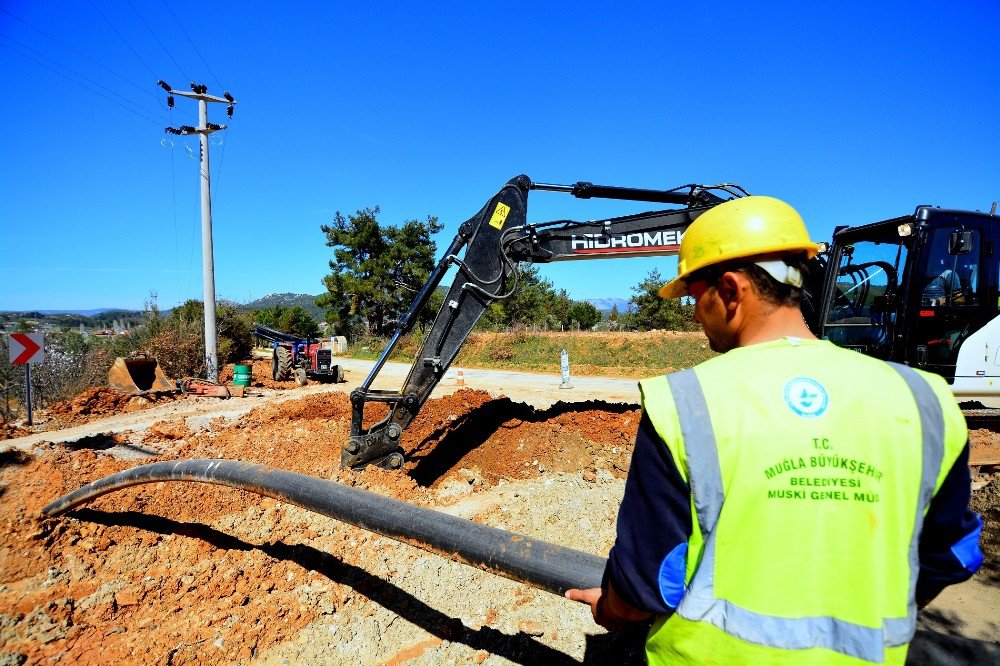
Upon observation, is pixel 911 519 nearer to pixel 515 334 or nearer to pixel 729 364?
pixel 729 364

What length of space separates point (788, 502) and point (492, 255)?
17.0ft

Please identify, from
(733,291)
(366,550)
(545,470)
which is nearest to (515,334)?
(545,470)

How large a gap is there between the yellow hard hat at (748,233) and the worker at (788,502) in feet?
0.88

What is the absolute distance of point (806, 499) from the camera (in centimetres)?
104

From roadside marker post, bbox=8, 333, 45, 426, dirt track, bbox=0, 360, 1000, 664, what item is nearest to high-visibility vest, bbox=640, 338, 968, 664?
dirt track, bbox=0, 360, 1000, 664

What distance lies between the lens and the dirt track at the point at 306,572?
3.13m

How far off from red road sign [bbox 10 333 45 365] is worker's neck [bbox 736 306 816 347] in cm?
1185

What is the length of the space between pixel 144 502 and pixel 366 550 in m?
2.32

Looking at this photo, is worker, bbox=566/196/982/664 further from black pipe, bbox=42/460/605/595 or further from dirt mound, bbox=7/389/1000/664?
dirt mound, bbox=7/389/1000/664

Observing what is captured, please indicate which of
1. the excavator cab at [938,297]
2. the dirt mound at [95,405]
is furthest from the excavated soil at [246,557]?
the dirt mound at [95,405]

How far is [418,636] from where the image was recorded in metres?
3.28

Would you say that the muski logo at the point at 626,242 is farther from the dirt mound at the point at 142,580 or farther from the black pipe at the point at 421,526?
the dirt mound at the point at 142,580

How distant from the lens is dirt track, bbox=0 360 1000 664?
313cm

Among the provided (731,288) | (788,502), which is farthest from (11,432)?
(788,502)
